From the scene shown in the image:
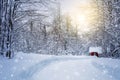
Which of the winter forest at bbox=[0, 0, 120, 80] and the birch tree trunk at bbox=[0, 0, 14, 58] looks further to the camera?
the birch tree trunk at bbox=[0, 0, 14, 58]

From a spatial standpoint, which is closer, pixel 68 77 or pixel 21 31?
pixel 68 77

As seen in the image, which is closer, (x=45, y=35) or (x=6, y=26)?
(x=6, y=26)

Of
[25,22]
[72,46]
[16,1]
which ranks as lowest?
[72,46]

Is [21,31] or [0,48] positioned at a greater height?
[21,31]

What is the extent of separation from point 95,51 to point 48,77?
95.0ft

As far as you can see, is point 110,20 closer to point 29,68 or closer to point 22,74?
point 29,68

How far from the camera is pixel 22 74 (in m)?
9.09

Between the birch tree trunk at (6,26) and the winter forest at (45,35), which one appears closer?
the winter forest at (45,35)

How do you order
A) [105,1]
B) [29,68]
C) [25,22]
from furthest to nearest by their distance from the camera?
[105,1] < [25,22] < [29,68]

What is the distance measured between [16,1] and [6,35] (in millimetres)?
2111

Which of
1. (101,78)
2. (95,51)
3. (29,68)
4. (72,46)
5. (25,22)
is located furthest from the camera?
(72,46)

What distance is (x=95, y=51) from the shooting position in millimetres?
37969

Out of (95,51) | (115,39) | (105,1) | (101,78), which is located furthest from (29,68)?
(95,51)

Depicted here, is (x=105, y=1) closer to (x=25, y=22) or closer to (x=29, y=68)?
(x=25, y=22)
